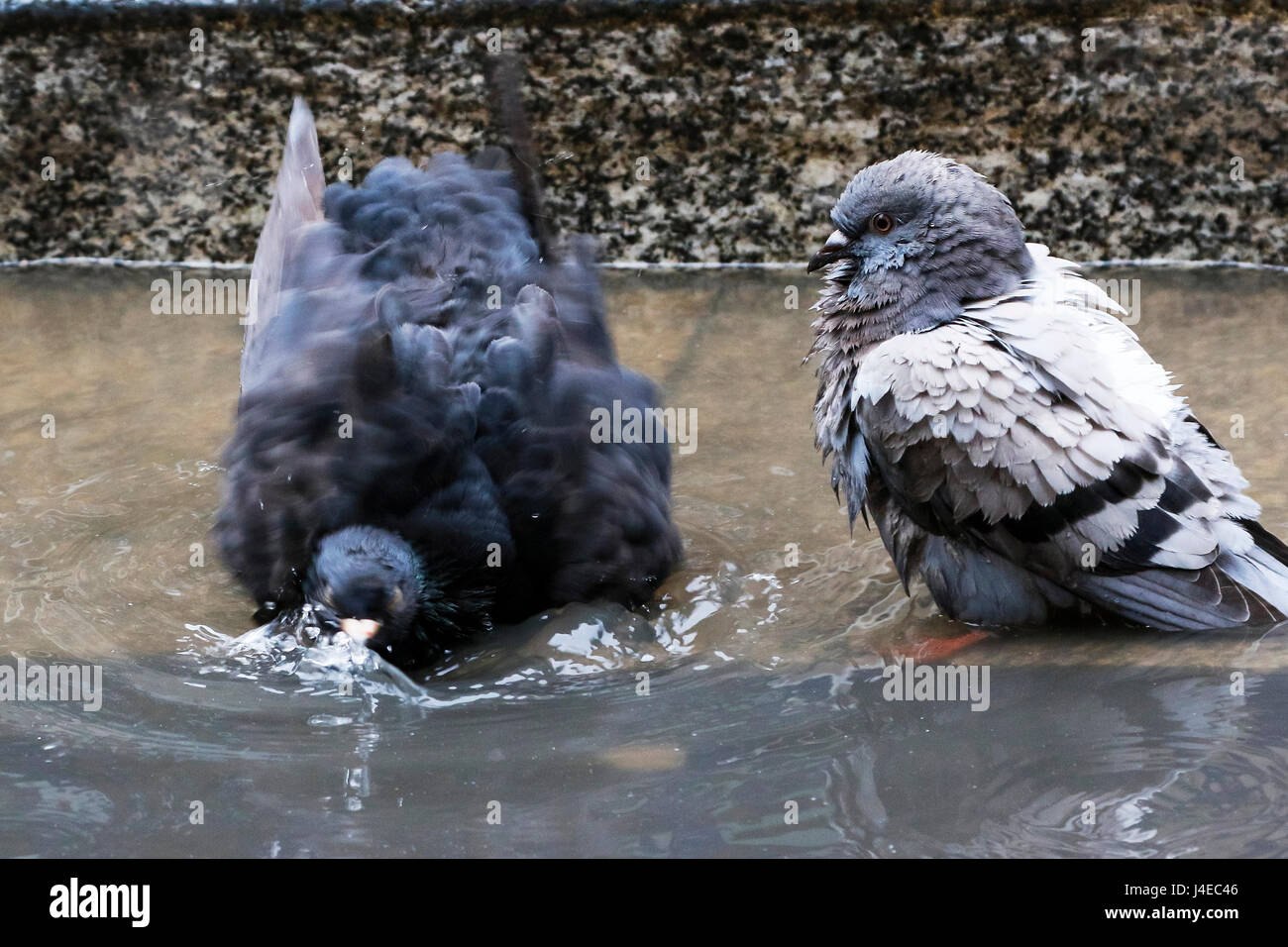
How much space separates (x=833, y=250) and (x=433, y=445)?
124 centimetres

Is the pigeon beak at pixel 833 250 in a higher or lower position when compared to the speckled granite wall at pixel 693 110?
lower

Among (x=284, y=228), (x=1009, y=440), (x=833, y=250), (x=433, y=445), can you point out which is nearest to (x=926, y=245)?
(x=833, y=250)

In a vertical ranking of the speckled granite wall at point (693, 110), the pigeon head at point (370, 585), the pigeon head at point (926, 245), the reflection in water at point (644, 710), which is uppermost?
the speckled granite wall at point (693, 110)

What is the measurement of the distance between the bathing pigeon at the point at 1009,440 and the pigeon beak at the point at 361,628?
128 centimetres

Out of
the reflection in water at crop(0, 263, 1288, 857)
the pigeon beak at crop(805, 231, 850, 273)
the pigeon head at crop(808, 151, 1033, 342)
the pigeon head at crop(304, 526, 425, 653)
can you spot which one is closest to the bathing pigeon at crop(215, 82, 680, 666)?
the pigeon head at crop(304, 526, 425, 653)

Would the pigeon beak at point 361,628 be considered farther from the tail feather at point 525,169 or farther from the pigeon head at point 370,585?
the tail feather at point 525,169

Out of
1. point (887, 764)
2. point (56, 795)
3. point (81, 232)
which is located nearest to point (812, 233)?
point (81, 232)

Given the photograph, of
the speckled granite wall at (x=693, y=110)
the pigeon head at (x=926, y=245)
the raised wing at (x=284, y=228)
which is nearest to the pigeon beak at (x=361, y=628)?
the raised wing at (x=284, y=228)

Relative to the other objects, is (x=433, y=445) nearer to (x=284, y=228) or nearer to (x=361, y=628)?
(x=361, y=628)

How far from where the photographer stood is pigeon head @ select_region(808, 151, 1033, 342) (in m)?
3.77

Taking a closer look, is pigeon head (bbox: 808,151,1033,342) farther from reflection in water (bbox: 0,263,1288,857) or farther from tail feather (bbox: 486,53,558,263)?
tail feather (bbox: 486,53,558,263)

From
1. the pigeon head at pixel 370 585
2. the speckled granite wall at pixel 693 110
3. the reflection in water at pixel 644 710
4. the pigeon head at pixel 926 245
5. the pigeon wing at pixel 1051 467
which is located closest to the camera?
the reflection in water at pixel 644 710

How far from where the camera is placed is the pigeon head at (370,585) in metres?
3.41

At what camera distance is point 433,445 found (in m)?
3.58
